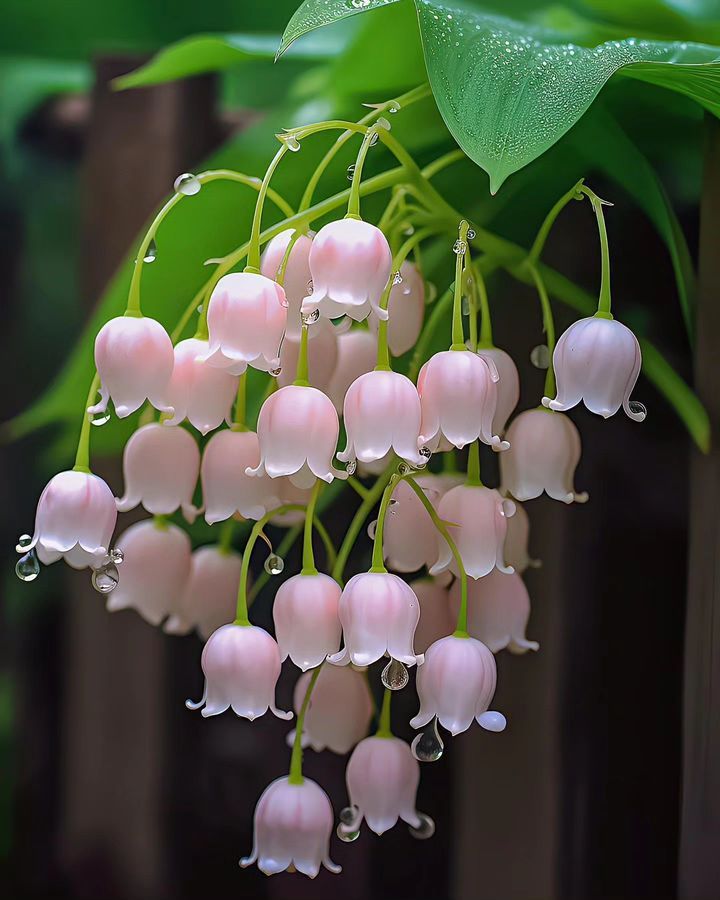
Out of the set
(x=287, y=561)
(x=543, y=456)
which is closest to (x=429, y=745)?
(x=543, y=456)

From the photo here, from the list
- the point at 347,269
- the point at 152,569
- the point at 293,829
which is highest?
the point at 347,269

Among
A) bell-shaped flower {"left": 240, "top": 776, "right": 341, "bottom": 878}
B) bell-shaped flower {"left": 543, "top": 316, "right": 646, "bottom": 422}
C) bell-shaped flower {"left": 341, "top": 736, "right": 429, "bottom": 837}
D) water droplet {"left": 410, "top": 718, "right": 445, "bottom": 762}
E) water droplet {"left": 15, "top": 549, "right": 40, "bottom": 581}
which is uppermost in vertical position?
bell-shaped flower {"left": 543, "top": 316, "right": 646, "bottom": 422}

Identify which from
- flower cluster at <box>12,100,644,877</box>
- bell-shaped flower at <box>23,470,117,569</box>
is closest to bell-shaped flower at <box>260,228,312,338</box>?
flower cluster at <box>12,100,644,877</box>

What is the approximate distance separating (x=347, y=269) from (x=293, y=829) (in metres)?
0.24

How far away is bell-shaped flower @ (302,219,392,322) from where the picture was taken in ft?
1.14

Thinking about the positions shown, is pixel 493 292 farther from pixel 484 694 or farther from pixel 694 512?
pixel 484 694

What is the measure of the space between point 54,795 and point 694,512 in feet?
1.79

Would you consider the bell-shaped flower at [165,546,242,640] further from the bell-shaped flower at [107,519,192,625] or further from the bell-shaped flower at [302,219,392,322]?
the bell-shaped flower at [302,219,392,322]

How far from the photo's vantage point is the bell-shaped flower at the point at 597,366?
0.37m

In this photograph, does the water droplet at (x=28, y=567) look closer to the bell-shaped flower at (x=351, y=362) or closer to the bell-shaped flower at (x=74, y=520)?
the bell-shaped flower at (x=74, y=520)

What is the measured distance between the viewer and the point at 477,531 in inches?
15.6

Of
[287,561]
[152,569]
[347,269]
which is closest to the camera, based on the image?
[347,269]

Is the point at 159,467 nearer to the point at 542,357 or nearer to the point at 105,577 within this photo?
the point at 105,577

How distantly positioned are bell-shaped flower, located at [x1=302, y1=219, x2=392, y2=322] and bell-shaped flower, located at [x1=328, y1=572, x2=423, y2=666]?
0.34 feet
